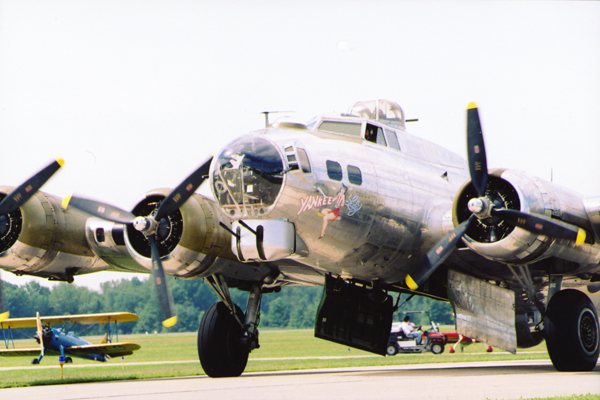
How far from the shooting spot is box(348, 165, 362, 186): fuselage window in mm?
12602

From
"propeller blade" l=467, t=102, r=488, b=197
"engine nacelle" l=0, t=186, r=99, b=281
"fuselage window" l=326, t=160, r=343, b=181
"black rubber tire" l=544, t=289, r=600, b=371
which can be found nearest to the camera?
"fuselage window" l=326, t=160, r=343, b=181

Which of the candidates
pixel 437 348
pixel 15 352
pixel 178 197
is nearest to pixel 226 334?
pixel 178 197

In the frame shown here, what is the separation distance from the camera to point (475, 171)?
12.5 metres

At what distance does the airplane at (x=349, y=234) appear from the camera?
39.7ft

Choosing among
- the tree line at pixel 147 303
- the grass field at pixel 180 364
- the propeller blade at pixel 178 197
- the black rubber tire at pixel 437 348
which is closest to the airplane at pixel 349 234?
the propeller blade at pixel 178 197

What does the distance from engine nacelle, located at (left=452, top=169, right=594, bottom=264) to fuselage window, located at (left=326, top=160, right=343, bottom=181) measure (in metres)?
2.33

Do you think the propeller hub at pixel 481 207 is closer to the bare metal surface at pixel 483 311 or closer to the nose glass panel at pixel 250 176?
the bare metal surface at pixel 483 311

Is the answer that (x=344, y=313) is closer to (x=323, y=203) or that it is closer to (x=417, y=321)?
(x=323, y=203)

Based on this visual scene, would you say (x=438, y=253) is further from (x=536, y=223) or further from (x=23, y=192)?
(x=23, y=192)

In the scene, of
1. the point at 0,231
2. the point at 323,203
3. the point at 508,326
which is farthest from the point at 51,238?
the point at 508,326

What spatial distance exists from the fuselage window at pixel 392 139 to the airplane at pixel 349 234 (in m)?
0.03

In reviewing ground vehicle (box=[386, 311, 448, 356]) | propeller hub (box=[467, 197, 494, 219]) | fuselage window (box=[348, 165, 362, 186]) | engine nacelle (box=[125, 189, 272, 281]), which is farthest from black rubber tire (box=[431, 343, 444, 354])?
fuselage window (box=[348, 165, 362, 186])

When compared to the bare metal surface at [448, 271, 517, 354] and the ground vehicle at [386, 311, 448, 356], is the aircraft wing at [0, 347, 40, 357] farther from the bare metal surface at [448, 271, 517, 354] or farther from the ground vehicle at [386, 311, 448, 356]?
the ground vehicle at [386, 311, 448, 356]

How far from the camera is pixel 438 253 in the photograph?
12773mm
